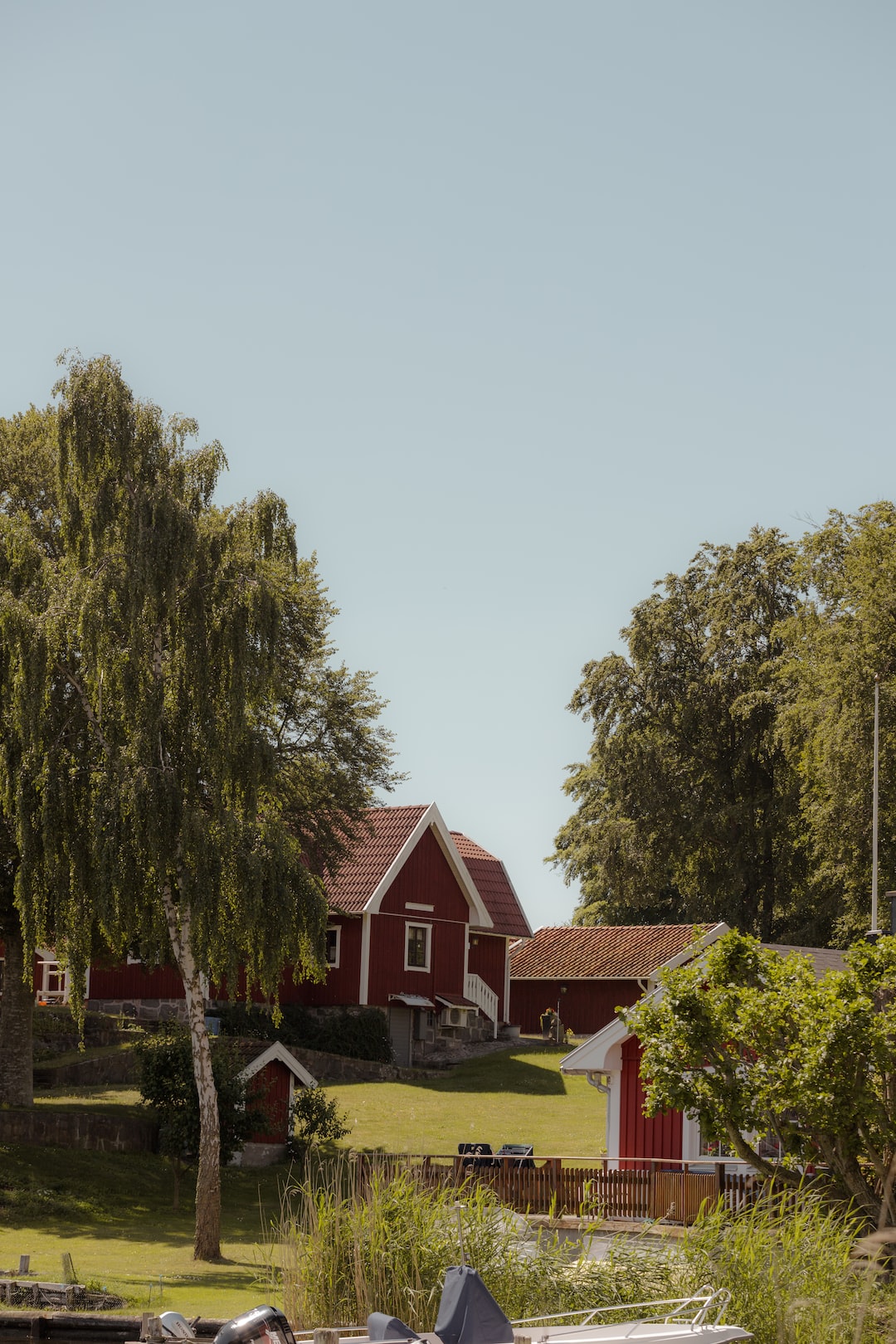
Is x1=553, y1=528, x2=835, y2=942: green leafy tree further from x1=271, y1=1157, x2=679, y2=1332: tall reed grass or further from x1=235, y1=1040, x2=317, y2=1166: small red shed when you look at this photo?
x1=271, y1=1157, x2=679, y2=1332: tall reed grass

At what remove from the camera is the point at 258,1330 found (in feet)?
31.2

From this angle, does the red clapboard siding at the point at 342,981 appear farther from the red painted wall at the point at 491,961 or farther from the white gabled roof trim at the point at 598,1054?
the white gabled roof trim at the point at 598,1054

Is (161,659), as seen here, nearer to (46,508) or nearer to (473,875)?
(46,508)

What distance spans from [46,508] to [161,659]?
7066 mm

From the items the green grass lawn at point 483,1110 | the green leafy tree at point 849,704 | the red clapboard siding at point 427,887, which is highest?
the green leafy tree at point 849,704

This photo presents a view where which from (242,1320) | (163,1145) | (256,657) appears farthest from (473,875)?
(242,1320)

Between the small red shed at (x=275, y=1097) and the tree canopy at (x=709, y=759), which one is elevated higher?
the tree canopy at (x=709, y=759)

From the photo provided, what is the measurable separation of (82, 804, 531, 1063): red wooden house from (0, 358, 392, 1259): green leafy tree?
17724 millimetres

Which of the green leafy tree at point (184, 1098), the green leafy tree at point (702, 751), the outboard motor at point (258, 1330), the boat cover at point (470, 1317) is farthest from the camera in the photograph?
the green leafy tree at point (702, 751)

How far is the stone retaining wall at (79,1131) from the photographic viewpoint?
88.2ft

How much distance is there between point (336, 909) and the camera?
1655 inches

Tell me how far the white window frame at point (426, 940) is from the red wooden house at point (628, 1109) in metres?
17.7

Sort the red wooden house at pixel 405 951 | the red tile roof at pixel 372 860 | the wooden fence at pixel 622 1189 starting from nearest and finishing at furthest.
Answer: the wooden fence at pixel 622 1189
the red wooden house at pixel 405 951
the red tile roof at pixel 372 860

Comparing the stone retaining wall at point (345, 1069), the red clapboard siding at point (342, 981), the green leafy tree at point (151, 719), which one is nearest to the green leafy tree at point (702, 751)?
the red clapboard siding at point (342, 981)
